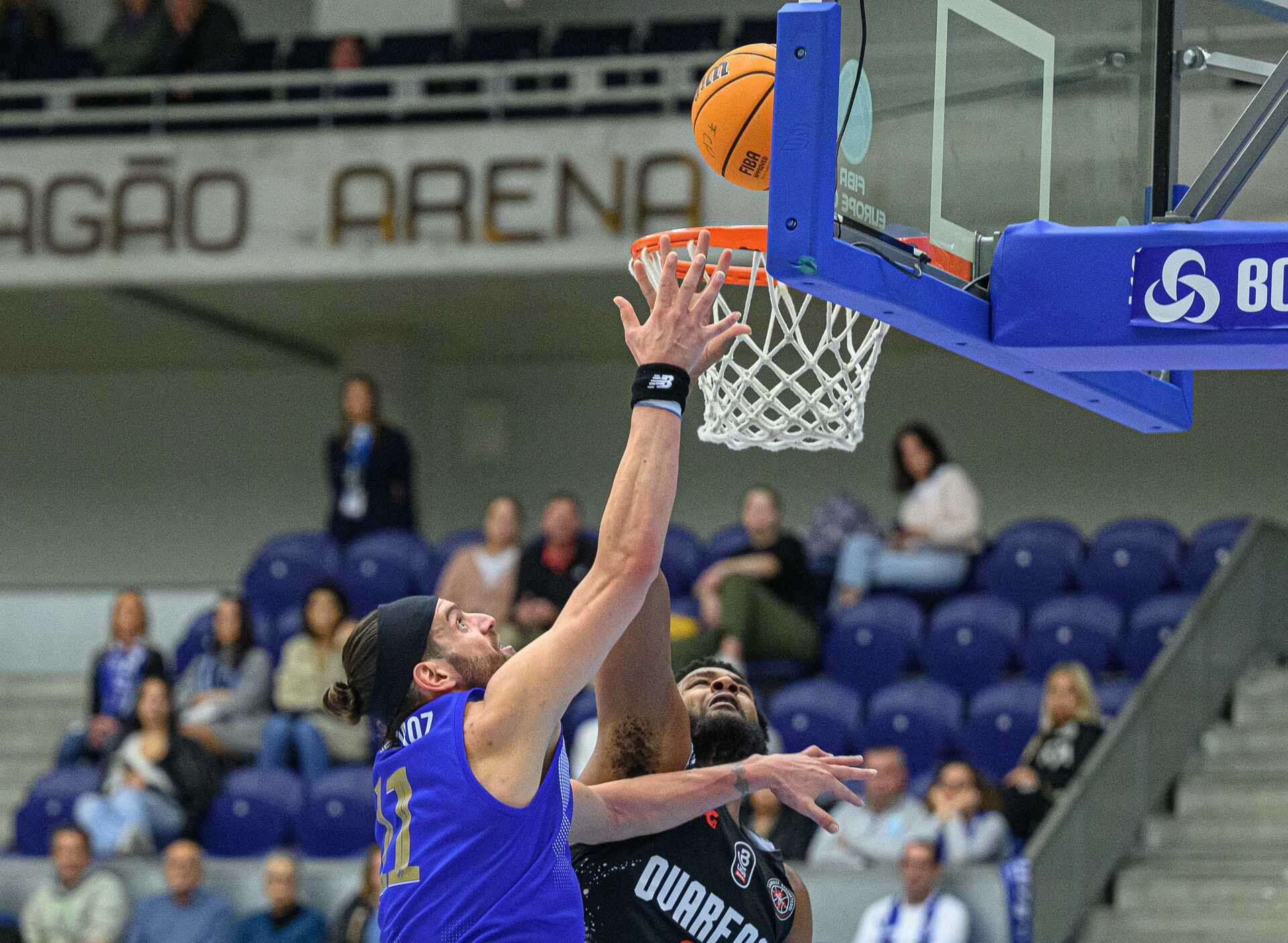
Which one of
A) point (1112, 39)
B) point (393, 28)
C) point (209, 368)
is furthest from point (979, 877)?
point (209, 368)

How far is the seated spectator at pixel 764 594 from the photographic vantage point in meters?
9.94

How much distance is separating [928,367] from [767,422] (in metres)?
10.5

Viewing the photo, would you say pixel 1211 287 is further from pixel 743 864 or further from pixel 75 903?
pixel 75 903

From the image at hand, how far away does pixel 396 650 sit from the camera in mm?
3248

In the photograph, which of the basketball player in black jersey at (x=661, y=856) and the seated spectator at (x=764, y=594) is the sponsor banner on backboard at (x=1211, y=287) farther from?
the seated spectator at (x=764, y=594)

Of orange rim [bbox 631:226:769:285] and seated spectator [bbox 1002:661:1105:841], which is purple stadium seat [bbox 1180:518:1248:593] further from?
orange rim [bbox 631:226:769:285]

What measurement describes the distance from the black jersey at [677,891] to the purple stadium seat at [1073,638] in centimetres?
650

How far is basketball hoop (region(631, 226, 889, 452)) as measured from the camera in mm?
4180

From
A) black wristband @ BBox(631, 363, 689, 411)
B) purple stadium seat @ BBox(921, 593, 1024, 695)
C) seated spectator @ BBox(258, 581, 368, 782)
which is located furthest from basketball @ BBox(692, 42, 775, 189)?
seated spectator @ BBox(258, 581, 368, 782)

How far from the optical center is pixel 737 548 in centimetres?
1122

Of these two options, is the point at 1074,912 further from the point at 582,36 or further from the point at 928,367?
the point at 582,36

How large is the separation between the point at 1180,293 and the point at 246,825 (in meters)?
7.67

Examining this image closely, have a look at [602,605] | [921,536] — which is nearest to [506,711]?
[602,605]

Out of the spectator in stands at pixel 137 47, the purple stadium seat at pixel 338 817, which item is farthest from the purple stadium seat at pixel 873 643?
the spectator in stands at pixel 137 47
